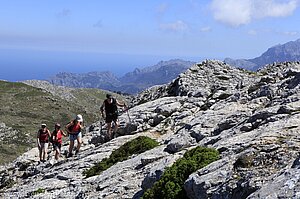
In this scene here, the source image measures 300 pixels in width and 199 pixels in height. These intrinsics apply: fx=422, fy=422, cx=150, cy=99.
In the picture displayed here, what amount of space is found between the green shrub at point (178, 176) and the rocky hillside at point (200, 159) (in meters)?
0.03

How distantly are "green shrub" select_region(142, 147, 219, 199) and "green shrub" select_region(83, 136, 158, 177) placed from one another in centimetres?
767

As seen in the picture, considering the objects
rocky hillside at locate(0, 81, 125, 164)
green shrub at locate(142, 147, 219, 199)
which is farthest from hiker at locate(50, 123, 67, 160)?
rocky hillside at locate(0, 81, 125, 164)

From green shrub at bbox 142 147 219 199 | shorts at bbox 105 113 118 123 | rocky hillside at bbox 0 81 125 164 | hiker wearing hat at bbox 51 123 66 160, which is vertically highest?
green shrub at bbox 142 147 219 199

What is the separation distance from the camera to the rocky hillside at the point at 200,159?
9.41 meters

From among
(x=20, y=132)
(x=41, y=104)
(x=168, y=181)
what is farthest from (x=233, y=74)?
(x=41, y=104)

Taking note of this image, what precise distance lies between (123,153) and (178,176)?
29.8ft

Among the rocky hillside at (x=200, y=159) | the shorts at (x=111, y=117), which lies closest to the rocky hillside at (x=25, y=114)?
the rocky hillside at (x=200, y=159)

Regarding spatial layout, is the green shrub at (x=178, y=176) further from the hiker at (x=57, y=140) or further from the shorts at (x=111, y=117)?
the hiker at (x=57, y=140)

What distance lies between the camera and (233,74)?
40.7 m

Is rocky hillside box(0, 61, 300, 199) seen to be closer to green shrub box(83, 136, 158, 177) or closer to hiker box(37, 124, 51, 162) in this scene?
green shrub box(83, 136, 158, 177)

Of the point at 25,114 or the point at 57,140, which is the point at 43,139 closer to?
A: the point at 57,140

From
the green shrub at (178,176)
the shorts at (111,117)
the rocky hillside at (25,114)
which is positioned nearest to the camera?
the green shrub at (178,176)

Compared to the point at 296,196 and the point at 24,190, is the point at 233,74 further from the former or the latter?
the point at 296,196

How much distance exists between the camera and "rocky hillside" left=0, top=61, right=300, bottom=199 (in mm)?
9414
